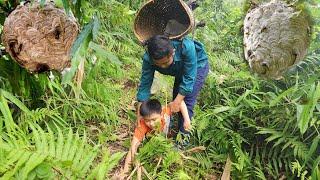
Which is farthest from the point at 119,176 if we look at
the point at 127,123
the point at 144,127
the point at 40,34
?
the point at 40,34

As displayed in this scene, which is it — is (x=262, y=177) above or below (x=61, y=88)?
below

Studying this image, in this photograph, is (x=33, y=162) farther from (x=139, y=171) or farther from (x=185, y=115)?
(x=185, y=115)

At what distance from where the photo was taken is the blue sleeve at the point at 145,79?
2588 mm

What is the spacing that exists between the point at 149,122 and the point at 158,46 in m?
0.51

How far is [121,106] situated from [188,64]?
885 mm

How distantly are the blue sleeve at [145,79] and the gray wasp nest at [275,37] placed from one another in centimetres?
108

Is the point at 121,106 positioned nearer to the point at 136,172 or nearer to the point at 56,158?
the point at 136,172

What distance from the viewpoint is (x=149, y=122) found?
2543 mm

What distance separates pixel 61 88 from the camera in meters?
2.62

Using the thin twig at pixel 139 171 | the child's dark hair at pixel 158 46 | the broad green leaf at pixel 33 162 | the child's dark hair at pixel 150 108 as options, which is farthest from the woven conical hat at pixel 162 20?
the broad green leaf at pixel 33 162

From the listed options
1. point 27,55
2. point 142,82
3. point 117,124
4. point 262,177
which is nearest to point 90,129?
point 117,124

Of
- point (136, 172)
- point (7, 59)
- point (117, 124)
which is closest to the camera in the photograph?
point (7, 59)

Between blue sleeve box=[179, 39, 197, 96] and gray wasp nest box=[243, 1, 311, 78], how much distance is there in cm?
94

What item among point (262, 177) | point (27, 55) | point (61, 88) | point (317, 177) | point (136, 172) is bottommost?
point (262, 177)
